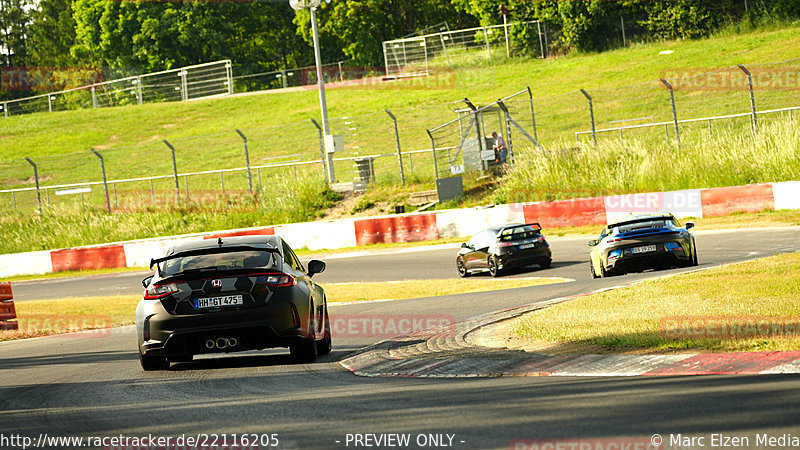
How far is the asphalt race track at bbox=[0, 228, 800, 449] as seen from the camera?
20.5 feet

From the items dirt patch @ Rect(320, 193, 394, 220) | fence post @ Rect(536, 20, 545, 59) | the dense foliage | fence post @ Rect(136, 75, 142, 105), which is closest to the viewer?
dirt patch @ Rect(320, 193, 394, 220)

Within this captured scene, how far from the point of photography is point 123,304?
72.8 feet

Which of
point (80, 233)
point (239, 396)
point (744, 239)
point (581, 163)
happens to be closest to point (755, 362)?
point (239, 396)

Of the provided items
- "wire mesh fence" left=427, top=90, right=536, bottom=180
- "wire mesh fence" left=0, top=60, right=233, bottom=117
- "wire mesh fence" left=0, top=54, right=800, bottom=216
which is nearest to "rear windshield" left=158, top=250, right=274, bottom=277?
"wire mesh fence" left=0, top=54, right=800, bottom=216

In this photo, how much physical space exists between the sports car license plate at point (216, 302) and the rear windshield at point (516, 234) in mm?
12545

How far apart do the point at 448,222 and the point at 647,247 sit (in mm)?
12011

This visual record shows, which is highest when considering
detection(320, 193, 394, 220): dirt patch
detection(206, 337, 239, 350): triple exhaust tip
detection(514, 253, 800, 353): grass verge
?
detection(320, 193, 394, 220): dirt patch

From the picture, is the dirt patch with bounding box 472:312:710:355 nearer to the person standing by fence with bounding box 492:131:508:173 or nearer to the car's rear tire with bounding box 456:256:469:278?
the car's rear tire with bounding box 456:256:469:278

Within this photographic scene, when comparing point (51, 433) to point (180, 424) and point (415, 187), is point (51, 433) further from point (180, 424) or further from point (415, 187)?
point (415, 187)

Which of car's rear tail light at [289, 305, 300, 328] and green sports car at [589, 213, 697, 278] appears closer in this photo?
car's rear tail light at [289, 305, 300, 328]

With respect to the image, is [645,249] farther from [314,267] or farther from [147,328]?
[147,328]

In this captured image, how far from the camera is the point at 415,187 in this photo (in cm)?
3503

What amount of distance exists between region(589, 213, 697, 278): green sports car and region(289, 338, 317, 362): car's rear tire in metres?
8.96

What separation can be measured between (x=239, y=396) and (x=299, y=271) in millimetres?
3047
